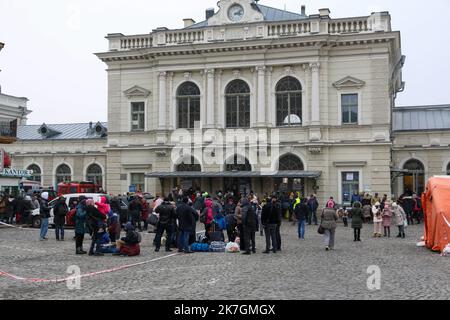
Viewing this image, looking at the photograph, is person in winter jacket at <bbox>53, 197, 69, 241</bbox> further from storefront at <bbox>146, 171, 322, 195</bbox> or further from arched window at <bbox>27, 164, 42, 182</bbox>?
arched window at <bbox>27, 164, 42, 182</bbox>

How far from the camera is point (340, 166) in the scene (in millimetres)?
36781

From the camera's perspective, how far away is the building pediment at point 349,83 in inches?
1442

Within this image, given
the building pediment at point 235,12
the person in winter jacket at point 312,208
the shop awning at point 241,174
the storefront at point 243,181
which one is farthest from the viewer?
the building pediment at point 235,12

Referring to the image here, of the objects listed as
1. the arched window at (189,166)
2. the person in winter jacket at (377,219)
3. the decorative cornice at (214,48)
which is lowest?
the person in winter jacket at (377,219)

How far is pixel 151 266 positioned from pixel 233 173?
21.7 meters

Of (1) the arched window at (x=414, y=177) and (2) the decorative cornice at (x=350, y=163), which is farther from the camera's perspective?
(1) the arched window at (x=414, y=177)

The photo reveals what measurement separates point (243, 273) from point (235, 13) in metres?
28.1

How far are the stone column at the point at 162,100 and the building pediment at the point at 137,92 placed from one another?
4.22 feet

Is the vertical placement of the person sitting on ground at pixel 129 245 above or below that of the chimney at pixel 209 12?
below

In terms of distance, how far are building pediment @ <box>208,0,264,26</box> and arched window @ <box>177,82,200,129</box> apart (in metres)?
4.54

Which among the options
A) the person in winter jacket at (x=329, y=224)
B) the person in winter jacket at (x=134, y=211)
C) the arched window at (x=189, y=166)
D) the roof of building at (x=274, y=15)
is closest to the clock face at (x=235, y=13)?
the roof of building at (x=274, y=15)

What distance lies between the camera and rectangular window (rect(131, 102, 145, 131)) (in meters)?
41.1

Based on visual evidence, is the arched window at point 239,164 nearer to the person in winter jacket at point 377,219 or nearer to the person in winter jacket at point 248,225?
the person in winter jacket at point 377,219

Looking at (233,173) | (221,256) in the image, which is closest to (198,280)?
(221,256)
